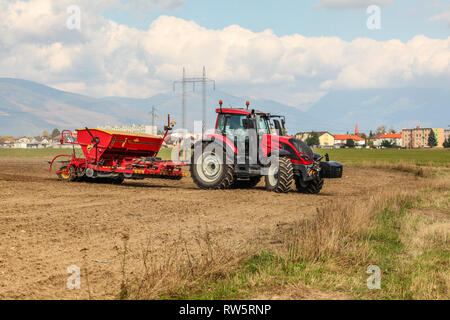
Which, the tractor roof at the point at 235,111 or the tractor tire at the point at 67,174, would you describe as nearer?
the tractor roof at the point at 235,111

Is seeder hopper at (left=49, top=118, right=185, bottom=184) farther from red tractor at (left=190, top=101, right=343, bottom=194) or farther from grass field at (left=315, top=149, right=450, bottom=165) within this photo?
grass field at (left=315, top=149, right=450, bottom=165)

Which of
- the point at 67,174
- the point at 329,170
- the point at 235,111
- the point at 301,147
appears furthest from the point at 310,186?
the point at 67,174

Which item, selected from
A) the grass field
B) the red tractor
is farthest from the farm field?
the grass field

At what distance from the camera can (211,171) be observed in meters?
16.1

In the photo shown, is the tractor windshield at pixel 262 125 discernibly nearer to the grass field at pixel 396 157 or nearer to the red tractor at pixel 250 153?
the red tractor at pixel 250 153

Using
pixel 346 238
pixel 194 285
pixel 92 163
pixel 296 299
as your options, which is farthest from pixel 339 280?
pixel 92 163

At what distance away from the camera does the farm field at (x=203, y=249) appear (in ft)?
17.9

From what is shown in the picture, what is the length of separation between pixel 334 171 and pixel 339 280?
11942mm

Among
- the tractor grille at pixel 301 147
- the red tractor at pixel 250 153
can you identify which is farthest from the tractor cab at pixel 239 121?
the tractor grille at pixel 301 147

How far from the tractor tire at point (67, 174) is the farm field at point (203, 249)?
4.06m

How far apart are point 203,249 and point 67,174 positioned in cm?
1215

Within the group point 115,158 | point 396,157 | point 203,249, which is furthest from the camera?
point 396,157

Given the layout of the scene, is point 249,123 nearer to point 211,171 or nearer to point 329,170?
point 211,171
